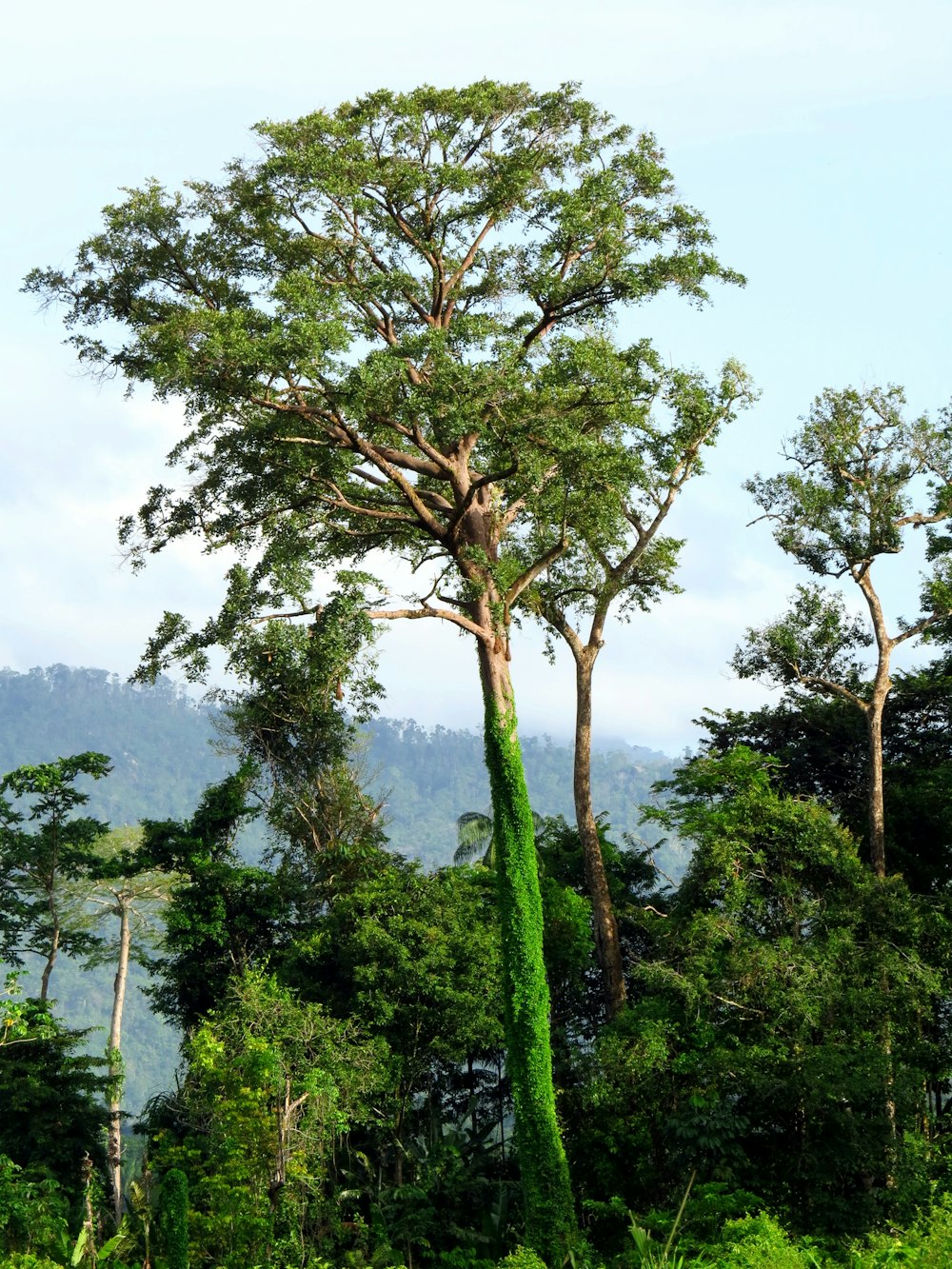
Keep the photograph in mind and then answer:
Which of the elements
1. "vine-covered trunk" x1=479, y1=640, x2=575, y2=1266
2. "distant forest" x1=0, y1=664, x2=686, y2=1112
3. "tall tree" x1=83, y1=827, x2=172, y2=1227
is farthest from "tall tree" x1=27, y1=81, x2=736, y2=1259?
"distant forest" x1=0, y1=664, x2=686, y2=1112

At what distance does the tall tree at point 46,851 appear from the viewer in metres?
24.7

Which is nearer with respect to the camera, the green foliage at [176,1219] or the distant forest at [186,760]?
the green foliage at [176,1219]

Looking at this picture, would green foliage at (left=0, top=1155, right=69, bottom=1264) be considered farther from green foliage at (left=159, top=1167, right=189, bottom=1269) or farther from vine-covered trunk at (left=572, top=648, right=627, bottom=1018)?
vine-covered trunk at (left=572, top=648, right=627, bottom=1018)

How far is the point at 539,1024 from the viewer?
1675cm

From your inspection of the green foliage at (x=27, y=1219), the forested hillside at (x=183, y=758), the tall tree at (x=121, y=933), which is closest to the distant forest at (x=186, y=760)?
the forested hillside at (x=183, y=758)

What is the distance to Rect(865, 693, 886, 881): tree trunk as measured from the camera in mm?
18906

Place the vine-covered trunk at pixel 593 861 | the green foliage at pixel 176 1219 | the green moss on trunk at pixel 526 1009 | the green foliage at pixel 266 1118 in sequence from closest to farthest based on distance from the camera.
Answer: the green foliage at pixel 176 1219 < the green foliage at pixel 266 1118 < the green moss on trunk at pixel 526 1009 < the vine-covered trunk at pixel 593 861

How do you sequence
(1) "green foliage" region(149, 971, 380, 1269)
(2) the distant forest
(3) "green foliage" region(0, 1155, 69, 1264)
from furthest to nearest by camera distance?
(2) the distant forest < (3) "green foliage" region(0, 1155, 69, 1264) < (1) "green foliage" region(149, 971, 380, 1269)

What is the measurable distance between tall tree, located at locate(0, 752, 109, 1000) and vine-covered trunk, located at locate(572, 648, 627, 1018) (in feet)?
29.9

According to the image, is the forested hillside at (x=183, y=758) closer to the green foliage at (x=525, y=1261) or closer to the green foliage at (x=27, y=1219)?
the green foliage at (x=27, y=1219)

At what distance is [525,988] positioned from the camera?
16.8 metres

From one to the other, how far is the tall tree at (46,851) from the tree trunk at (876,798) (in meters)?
13.2

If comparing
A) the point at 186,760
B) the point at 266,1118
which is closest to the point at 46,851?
the point at 266,1118

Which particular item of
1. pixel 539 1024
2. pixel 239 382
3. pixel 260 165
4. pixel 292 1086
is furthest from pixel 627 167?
pixel 292 1086
